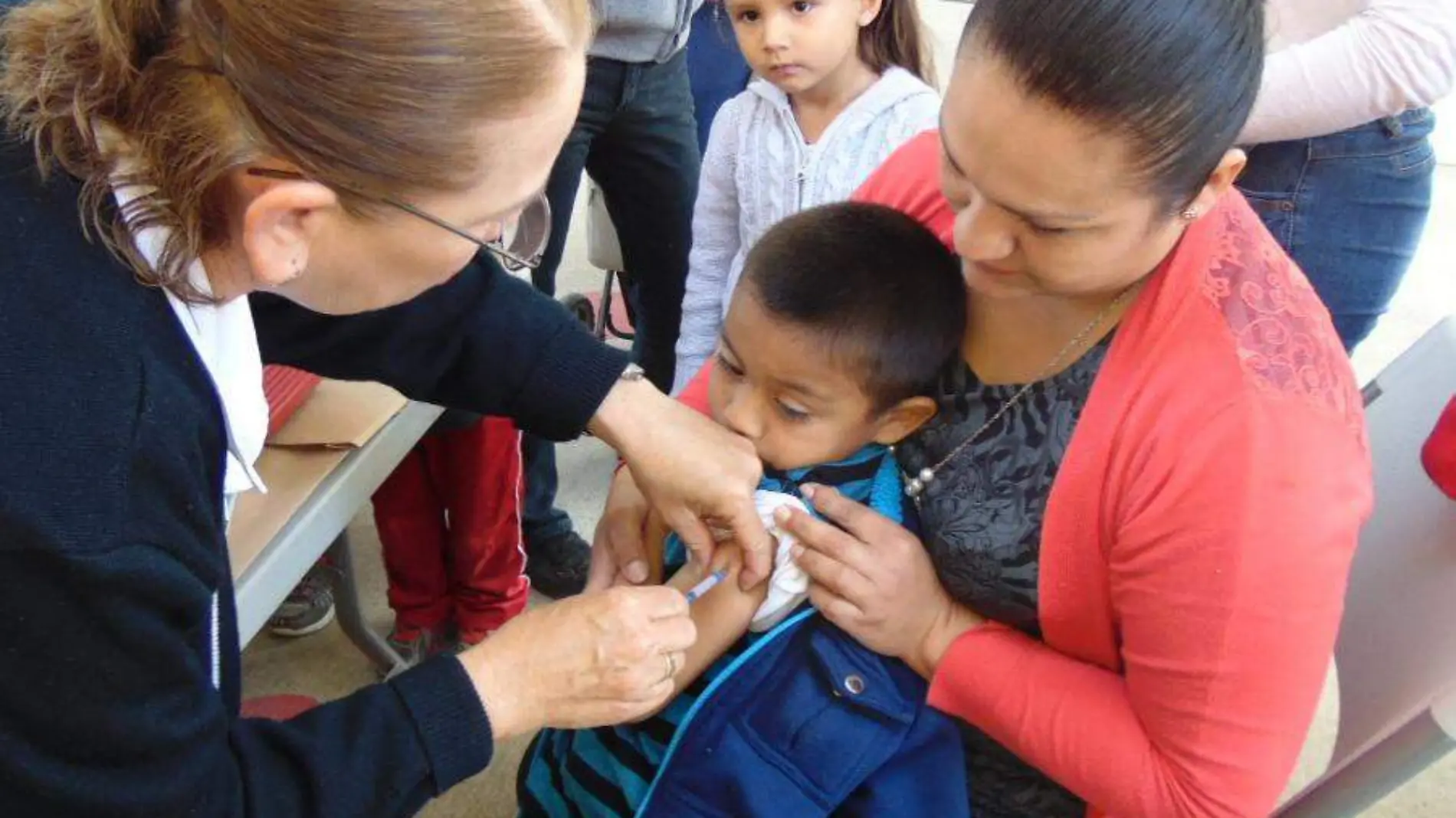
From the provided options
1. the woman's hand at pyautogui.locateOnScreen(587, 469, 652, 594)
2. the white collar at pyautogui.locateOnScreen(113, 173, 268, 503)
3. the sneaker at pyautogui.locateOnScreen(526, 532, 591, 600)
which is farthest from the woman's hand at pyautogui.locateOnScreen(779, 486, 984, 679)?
the sneaker at pyautogui.locateOnScreen(526, 532, 591, 600)

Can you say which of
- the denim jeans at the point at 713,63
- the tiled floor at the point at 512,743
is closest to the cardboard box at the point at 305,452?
the tiled floor at the point at 512,743

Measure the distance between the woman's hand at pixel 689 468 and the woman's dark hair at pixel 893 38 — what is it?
97 centimetres

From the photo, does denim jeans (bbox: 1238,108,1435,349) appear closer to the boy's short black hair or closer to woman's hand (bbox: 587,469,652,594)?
the boy's short black hair

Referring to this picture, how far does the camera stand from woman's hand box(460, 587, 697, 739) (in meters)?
0.89

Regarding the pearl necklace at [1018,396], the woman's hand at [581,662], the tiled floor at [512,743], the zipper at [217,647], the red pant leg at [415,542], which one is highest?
the pearl necklace at [1018,396]

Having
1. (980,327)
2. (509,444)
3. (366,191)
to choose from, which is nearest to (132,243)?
(366,191)

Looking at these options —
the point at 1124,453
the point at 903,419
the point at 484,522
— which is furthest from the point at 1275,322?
the point at 484,522

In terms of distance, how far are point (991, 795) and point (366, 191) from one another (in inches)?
33.7

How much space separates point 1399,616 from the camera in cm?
109

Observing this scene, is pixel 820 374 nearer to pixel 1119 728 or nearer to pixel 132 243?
pixel 1119 728

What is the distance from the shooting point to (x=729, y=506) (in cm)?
107

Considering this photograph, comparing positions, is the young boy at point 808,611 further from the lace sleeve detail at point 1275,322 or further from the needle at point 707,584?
the lace sleeve detail at point 1275,322

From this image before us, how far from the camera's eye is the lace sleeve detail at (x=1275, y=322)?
82 cm

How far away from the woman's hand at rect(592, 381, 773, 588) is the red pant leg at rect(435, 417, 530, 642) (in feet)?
2.05
